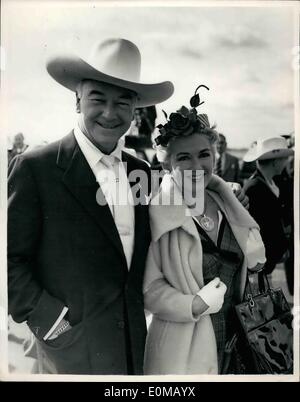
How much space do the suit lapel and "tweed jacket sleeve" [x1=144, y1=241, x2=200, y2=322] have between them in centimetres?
18

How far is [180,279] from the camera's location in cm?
368

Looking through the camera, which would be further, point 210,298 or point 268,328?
point 268,328

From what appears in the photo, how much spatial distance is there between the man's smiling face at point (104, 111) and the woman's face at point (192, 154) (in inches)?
11.7

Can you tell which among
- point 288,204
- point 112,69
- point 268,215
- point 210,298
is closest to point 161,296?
point 210,298

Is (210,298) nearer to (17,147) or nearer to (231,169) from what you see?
(231,169)

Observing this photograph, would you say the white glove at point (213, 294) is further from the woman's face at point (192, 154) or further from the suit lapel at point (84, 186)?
the woman's face at point (192, 154)

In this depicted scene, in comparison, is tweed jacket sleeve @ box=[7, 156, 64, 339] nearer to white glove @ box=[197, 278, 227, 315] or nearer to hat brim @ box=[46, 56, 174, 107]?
hat brim @ box=[46, 56, 174, 107]

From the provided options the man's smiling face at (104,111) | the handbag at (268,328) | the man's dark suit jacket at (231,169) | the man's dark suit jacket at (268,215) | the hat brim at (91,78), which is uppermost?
the hat brim at (91,78)

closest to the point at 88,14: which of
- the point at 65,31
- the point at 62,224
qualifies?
the point at 65,31

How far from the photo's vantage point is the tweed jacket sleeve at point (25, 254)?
3631mm

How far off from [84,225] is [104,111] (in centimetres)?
62

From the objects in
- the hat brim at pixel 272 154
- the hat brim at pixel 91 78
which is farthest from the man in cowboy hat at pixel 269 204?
the hat brim at pixel 91 78

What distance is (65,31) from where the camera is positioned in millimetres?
3674
